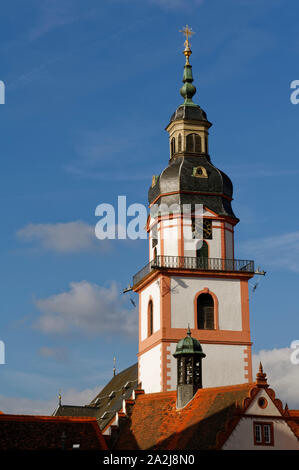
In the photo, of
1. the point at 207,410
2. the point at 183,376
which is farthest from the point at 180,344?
the point at 207,410

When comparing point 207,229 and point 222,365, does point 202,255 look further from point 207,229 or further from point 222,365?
point 222,365

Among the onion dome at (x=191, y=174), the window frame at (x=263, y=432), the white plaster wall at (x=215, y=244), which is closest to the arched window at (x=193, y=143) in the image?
the onion dome at (x=191, y=174)

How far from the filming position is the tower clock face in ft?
208

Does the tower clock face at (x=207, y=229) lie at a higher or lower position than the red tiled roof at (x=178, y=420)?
higher

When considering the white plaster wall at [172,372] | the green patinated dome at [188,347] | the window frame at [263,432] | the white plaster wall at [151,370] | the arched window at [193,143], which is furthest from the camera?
the arched window at [193,143]

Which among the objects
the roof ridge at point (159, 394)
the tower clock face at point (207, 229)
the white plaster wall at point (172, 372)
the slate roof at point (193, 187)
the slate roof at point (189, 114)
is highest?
the slate roof at point (189, 114)

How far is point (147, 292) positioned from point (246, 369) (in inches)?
315

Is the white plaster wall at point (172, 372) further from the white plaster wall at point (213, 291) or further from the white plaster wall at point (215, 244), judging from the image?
the white plaster wall at point (215, 244)

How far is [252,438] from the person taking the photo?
164 ft

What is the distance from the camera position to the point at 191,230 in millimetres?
63406

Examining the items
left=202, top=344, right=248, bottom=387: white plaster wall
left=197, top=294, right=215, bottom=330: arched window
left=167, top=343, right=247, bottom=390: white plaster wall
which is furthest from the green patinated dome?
left=197, top=294, right=215, bottom=330: arched window

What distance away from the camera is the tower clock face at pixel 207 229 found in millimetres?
63469

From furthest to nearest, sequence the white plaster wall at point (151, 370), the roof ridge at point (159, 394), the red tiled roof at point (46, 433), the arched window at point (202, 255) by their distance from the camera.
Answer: the arched window at point (202, 255) < the white plaster wall at point (151, 370) < the roof ridge at point (159, 394) < the red tiled roof at point (46, 433)

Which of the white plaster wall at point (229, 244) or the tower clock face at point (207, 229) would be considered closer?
the tower clock face at point (207, 229)
